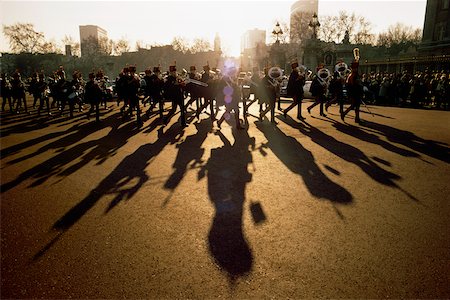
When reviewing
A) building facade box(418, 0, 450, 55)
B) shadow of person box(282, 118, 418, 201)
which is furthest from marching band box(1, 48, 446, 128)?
building facade box(418, 0, 450, 55)

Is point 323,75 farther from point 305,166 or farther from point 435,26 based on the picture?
point 435,26

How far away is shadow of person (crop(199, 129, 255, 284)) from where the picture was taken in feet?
11.8

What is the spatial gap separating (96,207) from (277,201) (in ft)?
9.45

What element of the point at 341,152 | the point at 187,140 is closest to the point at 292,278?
the point at 341,152

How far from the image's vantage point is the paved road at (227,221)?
3219mm

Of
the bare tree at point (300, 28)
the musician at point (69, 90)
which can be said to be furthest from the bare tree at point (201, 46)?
the musician at point (69, 90)

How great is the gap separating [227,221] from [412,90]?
21989mm

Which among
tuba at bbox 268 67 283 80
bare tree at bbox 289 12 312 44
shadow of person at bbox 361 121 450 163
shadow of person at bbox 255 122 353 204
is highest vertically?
bare tree at bbox 289 12 312 44

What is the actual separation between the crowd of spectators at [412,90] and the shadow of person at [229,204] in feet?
53.0

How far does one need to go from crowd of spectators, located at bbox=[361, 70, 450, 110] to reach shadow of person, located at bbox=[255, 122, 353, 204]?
13506 millimetres

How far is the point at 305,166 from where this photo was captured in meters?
7.27

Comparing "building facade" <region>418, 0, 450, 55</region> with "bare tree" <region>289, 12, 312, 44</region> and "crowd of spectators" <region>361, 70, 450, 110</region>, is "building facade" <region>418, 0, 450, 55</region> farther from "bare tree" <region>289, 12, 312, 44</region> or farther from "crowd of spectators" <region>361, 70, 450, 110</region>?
"bare tree" <region>289, 12, 312, 44</region>

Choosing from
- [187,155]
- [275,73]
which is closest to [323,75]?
[275,73]

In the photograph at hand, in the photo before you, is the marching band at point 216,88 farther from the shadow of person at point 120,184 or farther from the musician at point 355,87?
the shadow of person at point 120,184
